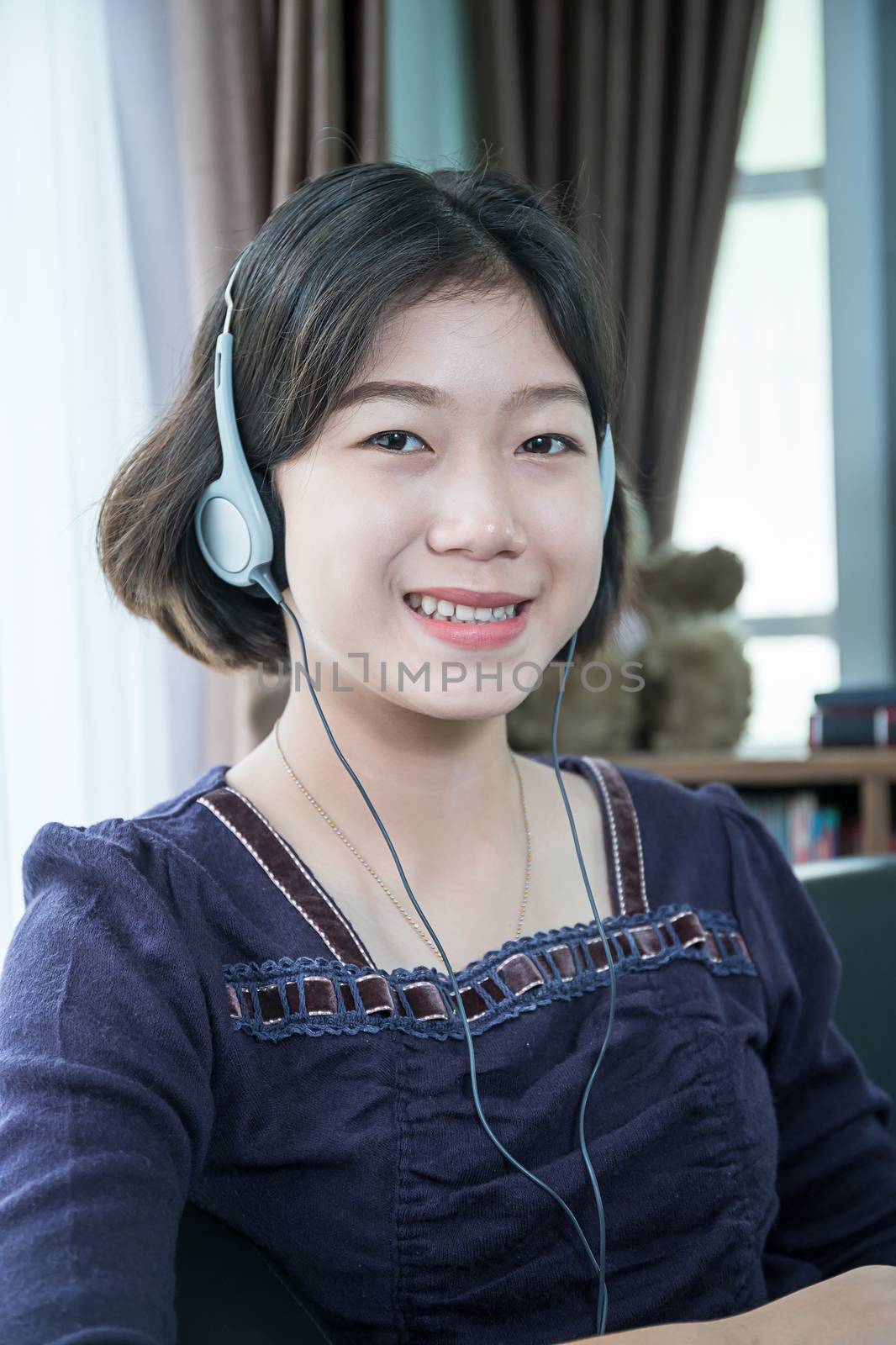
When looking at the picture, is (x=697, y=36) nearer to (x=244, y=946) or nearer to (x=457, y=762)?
(x=457, y=762)

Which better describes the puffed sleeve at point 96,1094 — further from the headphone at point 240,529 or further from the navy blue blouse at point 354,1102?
the headphone at point 240,529

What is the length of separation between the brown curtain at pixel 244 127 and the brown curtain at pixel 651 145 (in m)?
1.09

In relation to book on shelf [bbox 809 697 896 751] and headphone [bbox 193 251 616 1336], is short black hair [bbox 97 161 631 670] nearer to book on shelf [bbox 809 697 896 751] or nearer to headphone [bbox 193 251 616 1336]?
headphone [bbox 193 251 616 1336]

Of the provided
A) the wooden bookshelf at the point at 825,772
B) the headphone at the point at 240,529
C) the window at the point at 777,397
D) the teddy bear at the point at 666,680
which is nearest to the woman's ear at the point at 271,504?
the headphone at the point at 240,529

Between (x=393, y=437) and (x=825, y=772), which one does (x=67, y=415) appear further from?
(x=825, y=772)

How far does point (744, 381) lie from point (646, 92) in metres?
0.67

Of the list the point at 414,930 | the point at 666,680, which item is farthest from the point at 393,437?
the point at 666,680

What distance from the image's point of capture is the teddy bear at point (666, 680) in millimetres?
2234

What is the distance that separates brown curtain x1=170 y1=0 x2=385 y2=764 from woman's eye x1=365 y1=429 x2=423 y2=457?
75cm

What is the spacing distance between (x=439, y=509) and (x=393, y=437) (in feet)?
0.21

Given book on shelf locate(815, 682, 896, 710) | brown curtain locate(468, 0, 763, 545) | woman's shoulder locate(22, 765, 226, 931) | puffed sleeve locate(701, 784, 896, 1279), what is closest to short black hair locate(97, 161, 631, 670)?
woman's shoulder locate(22, 765, 226, 931)

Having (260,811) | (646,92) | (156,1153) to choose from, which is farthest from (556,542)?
(646,92)

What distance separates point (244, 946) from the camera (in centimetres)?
86

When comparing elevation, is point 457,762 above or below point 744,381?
below
